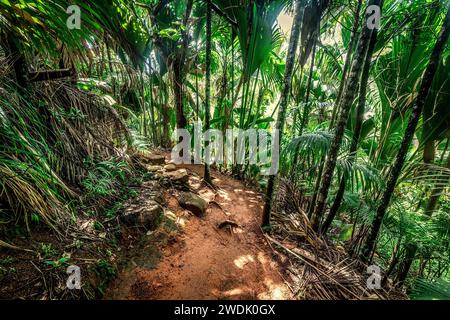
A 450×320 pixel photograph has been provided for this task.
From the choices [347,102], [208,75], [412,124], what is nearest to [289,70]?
[347,102]

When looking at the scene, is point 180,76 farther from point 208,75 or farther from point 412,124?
point 412,124

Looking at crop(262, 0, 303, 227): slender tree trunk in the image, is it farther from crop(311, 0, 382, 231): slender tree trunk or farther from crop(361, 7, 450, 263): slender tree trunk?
crop(361, 7, 450, 263): slender tree trunk

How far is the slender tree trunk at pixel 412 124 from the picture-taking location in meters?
1.79

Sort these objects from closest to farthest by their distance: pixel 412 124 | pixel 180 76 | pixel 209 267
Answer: pixel 412 124, pixel 209 267, pixel 180 76

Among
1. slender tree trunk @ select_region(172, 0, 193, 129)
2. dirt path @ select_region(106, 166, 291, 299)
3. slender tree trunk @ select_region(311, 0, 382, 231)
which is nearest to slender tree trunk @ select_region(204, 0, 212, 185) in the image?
slender tree trunk @ select_region(172, 0, 193, 129)

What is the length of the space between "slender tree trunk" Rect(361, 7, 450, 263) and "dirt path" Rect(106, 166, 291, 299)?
3.93 ft

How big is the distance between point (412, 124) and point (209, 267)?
2.39 m

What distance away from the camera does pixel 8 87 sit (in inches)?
65.2

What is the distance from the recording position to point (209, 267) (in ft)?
6.94

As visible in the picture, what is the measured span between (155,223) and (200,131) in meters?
3.02

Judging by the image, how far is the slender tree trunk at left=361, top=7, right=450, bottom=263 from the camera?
5.87 ft

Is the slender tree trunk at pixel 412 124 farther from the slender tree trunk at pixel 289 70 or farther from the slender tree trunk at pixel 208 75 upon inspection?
the slender tree trunk at pixel 208 75

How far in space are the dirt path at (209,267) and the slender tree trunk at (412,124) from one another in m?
1.20

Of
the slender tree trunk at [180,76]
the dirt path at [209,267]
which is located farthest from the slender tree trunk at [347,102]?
the slender tree trunk at [180,76]
